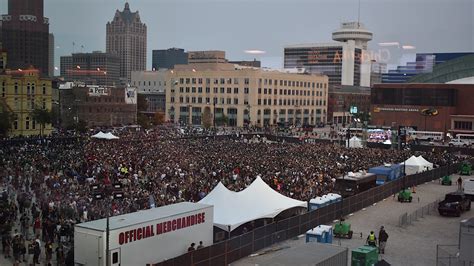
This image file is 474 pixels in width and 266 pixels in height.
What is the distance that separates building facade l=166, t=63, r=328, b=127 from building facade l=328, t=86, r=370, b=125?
17.1m

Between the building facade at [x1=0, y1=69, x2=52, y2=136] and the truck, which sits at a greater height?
the building facade at [x1=0, y1=69, x2=52, y2=136]

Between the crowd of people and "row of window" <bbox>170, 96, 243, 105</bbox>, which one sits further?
"row of window" <bbox>170, 96, 243, 105</bbox>

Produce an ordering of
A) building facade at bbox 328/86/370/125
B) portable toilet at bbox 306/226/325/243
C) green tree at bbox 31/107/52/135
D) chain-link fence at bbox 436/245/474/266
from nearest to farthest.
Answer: chain-link fence at bbox 436/245/474/266
portable toilet at bbox 306/226/325/243
green tree at bbox 31/107/52/135
building facade at bbox 328/86/370/125

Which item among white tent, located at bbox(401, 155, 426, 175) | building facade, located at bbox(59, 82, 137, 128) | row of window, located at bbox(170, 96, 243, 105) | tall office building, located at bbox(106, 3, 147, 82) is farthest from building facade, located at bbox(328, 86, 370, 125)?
white tent, located at bbox(401, 155, 426, 175)

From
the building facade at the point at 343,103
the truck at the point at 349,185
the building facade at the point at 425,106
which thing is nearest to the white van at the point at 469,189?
the truck at the point at 349,185

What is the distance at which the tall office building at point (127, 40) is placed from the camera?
80000 millimetres

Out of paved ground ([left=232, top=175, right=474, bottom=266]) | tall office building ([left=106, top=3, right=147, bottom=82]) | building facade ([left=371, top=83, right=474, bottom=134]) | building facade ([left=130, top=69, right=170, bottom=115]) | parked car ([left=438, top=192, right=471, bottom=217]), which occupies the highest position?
tall office building ([left=106, top=3, right=147, bottom=82])

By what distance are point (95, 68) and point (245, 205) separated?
385 feet

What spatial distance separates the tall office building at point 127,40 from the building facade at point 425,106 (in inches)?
1528

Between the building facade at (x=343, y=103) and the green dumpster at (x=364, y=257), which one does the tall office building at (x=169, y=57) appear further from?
the green dumpster at (x=364, y=257)

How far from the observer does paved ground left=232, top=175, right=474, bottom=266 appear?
17250 mm

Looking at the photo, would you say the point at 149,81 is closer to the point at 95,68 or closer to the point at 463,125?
the point at 95,68

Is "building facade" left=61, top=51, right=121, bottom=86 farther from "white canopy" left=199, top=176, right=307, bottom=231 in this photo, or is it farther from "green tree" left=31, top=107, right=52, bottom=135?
"white canopy" left=199, top=176, right=307, bottom=231

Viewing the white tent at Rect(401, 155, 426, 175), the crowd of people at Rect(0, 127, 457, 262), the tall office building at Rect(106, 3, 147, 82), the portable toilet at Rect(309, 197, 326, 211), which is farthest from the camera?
the tall office building at Rect(106, 3, 147, 82)
